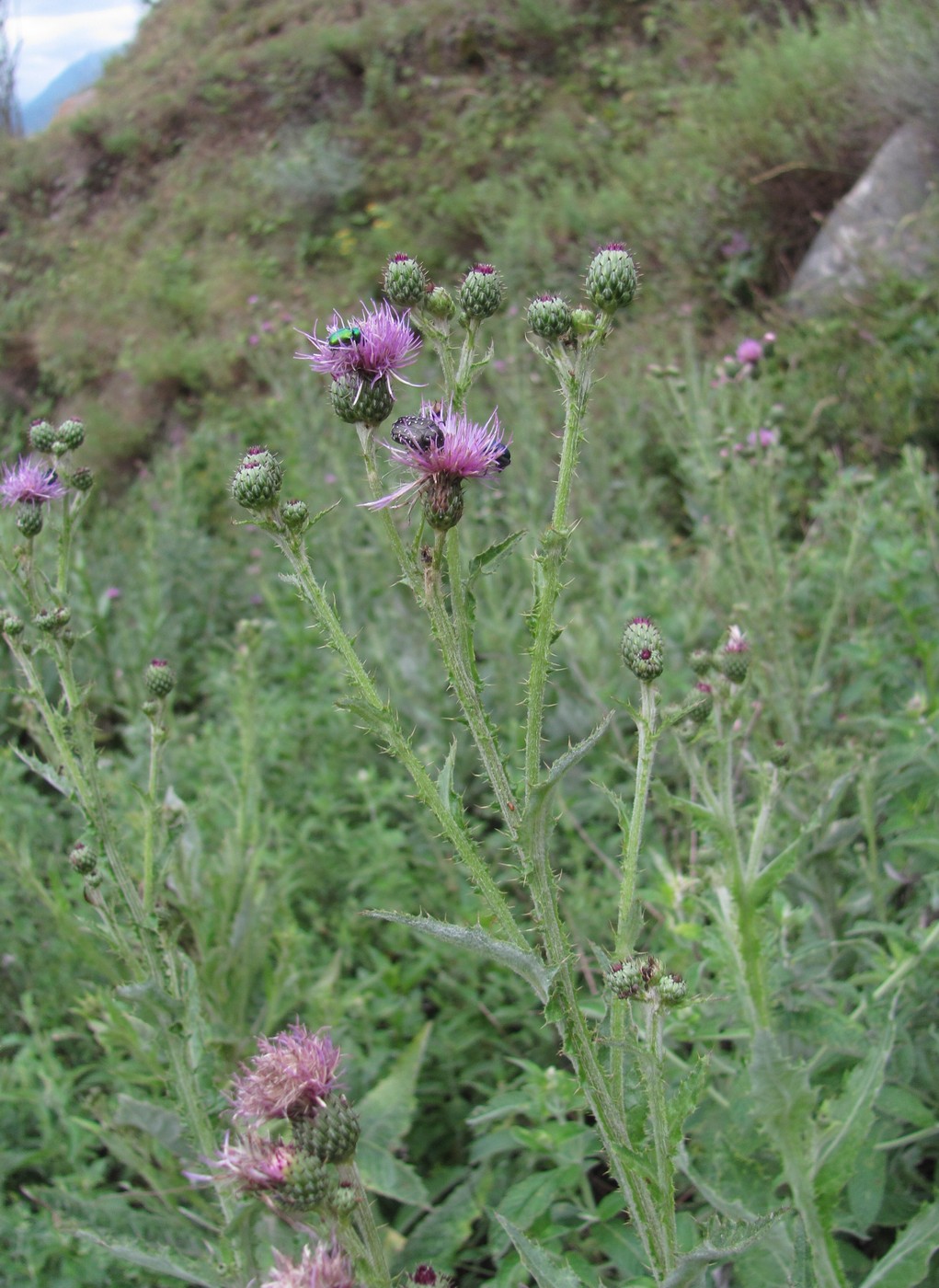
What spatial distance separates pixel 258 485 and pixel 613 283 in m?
0.49

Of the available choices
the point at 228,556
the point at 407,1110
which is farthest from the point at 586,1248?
the point at 228,556

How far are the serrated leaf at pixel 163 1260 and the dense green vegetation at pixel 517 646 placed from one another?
6 centimetres

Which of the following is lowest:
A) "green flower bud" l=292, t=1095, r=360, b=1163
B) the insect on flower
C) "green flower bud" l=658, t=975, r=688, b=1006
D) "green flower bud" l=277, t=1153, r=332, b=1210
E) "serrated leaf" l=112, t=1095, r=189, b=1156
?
"serrated leaf" l=112, t=1095, r=189, b=1156

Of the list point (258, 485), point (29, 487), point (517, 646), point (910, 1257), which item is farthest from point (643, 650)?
point (517, 646)

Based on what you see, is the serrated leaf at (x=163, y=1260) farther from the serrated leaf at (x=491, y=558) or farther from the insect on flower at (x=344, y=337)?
the insect on flower at (x=344, y=337)

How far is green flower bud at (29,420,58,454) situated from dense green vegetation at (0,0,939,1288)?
0.46 metres

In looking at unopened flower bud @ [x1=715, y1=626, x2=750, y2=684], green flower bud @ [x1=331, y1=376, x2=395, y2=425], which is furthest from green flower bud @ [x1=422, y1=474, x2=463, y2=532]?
unopened flower bud @ [x1=715, y1=626, x2=750, y2=684]

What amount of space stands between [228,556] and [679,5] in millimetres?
8191

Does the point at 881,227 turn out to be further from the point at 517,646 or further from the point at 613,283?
the point at 613,283

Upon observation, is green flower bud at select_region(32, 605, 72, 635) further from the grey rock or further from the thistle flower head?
the grey rock

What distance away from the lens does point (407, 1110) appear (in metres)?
2.01

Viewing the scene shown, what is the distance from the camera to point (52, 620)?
1528 mm

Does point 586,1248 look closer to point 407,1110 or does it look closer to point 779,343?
point 407,1110

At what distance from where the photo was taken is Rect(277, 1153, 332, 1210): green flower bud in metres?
0.96
